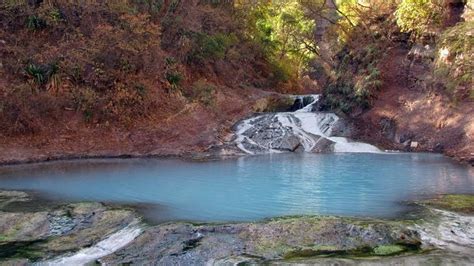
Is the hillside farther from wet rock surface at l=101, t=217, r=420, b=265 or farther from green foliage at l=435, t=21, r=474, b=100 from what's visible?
wet rock surface at l=101, t=217, r=420, b=265

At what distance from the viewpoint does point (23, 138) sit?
69.4 ft

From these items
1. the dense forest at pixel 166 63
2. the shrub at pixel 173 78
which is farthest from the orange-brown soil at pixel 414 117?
the shrub at pixel 173 78

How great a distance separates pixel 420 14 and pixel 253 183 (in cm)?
1391

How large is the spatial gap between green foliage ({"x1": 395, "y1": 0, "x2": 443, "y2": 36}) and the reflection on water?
7.30m

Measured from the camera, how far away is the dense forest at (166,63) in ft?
72.1

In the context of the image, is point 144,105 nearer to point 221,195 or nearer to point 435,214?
point 221,195

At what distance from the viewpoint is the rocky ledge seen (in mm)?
8758

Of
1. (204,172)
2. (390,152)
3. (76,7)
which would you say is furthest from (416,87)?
(76,7)

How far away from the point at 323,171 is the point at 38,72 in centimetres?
1309

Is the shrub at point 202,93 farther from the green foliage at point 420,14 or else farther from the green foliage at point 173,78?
the green foliage at point 420,14

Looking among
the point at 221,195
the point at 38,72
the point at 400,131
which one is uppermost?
the point at 38,72

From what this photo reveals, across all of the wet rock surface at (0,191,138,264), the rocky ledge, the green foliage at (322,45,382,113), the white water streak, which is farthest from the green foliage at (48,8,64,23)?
the white water streak

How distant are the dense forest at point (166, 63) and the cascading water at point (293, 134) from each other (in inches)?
45.0

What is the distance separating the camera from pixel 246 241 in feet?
31.2
